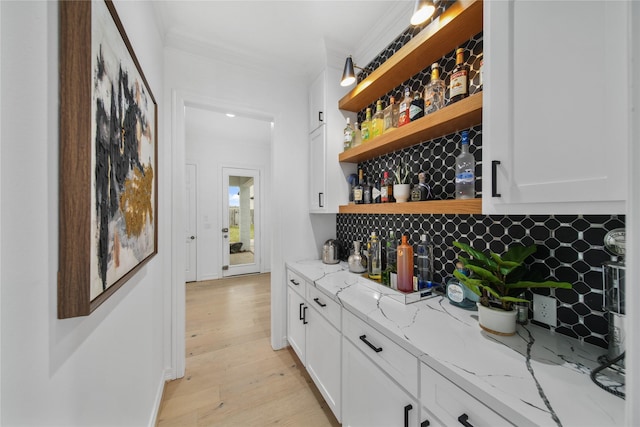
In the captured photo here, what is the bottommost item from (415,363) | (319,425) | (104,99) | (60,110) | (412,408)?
(319,425)

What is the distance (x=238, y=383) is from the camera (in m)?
1.83

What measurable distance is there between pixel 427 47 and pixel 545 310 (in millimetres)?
1389

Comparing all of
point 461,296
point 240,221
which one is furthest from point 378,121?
point 240,221

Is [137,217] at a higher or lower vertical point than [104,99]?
lower

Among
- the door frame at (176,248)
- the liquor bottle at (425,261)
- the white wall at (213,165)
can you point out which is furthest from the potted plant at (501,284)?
the white wall at (213,165)

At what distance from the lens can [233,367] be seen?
2006 mm

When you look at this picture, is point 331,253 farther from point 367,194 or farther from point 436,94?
point 436,94

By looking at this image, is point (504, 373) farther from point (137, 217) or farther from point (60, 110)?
point (137, 217)

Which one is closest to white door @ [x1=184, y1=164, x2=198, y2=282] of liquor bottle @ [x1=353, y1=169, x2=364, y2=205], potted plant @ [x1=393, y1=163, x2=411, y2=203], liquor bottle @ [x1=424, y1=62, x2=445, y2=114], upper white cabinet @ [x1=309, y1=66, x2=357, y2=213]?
upper white cabinet @ [x1=309, y1=66, x2=357, y2=213]

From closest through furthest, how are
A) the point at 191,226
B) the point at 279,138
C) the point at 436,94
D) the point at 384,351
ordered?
1. the point at 384,351
2. the point at 436,94
3. the point at 279,138
4. the point at 191,226

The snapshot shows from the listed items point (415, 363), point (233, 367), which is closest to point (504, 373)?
point (415, 363)

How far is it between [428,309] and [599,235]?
0.69m

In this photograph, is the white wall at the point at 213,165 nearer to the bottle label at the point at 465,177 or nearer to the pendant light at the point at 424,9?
the pendant light at the point at 424,9

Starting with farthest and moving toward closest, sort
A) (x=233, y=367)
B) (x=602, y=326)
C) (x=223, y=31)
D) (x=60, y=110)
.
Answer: (x=233, y=367)
(x=223, y=31)
(x=602, y=326)
(x=60, y=110)
